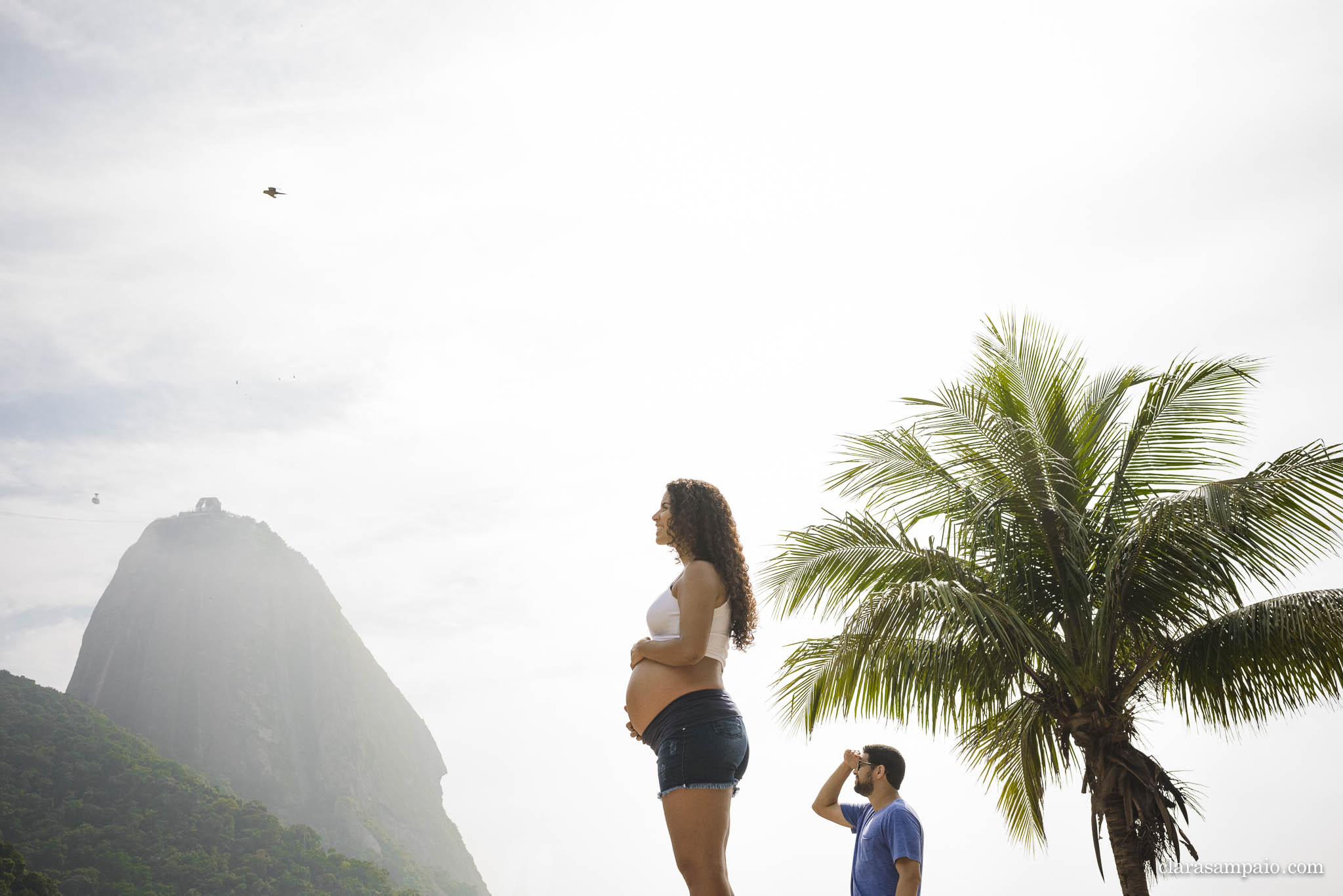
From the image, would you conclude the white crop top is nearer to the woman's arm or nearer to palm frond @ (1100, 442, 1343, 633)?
the woman's arm

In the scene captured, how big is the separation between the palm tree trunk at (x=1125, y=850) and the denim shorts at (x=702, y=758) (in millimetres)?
5416

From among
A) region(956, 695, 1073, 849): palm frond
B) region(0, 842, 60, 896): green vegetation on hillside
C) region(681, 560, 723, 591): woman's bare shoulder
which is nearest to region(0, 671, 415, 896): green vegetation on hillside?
region(0, 842, 60, 896): green vegetation on hillside

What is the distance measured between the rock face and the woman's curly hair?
10621 centimetres

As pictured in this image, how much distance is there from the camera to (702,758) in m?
2.50

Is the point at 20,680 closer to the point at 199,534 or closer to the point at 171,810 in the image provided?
the point at 171,810

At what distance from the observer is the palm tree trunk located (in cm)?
654

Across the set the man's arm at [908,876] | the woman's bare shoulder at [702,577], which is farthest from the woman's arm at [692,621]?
the man's arm at [908,876]

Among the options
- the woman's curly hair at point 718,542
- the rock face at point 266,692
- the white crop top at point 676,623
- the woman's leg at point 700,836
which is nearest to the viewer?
the woman's leg at point 700,836

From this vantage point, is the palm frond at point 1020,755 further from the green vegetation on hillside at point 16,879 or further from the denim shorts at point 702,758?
the green vegetation on hillside at point 16,879

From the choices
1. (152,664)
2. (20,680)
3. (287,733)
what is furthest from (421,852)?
(20,680)

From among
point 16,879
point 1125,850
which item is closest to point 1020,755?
point 1125,850

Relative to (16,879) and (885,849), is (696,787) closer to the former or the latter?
(885,849)

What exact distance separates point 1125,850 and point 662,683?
5.64 meters

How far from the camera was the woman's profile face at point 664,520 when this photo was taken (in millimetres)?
2949
